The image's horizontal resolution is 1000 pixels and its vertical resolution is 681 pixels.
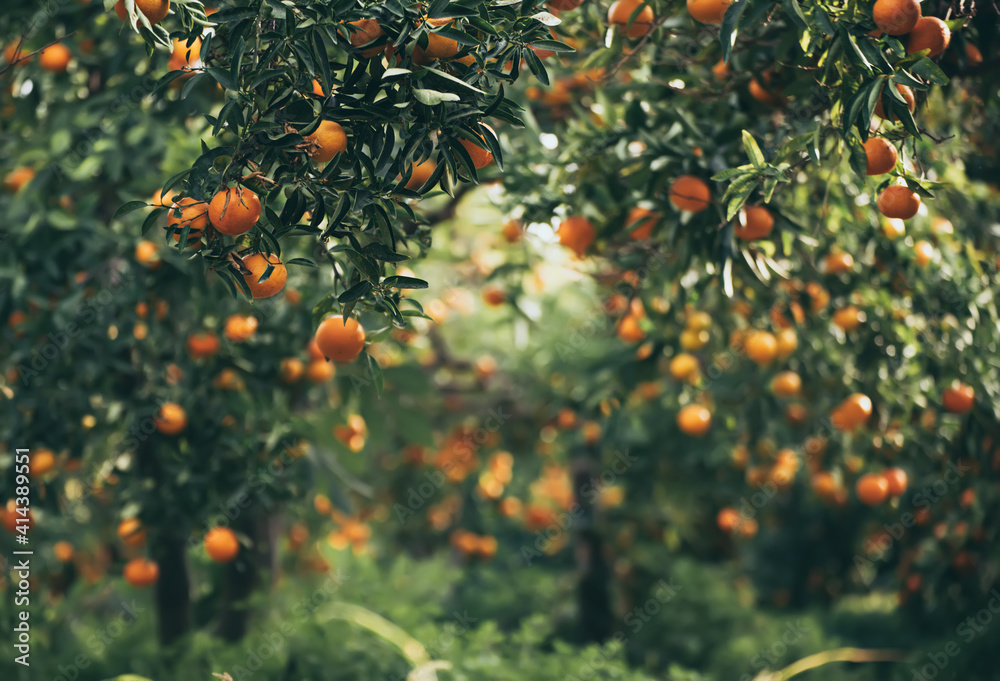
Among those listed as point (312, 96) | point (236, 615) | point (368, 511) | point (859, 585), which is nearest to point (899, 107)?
point (312, 96)

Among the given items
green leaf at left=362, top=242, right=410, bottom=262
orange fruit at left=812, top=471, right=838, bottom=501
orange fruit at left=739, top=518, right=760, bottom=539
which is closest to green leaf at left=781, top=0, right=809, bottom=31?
green leaf at left=362, top=242, right=410, bottom=262

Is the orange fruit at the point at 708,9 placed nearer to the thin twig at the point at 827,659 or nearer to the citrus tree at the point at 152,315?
the citrus tree at the point at 152,315

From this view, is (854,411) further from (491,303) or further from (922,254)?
(491,303)

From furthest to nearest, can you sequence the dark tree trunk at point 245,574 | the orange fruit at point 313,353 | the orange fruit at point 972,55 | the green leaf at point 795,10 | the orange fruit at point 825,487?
the orange fruit at point 825,487
the dark tree trunk at point 245,574
the orange fruit at point 313,353
the orange fruit at point 972,55
the green leaf at point 795,10

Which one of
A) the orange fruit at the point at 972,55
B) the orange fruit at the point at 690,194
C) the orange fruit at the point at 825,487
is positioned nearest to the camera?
the orange fruit at the point at 690,194

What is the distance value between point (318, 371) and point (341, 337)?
4.36ft

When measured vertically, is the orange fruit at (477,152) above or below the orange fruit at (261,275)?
above

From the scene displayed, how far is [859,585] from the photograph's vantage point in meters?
5.49

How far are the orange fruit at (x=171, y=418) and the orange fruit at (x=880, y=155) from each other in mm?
2072

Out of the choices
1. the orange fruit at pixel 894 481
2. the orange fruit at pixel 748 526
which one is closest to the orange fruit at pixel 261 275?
the orange fruit at pixel 894 481

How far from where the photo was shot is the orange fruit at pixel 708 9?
1.71m

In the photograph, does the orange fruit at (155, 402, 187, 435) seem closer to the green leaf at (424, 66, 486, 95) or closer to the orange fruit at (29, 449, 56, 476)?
the orange fruit at (29, 449, 56, 476)

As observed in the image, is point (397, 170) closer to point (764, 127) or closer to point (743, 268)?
point (743, 268)

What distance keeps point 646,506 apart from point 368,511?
192 cm
